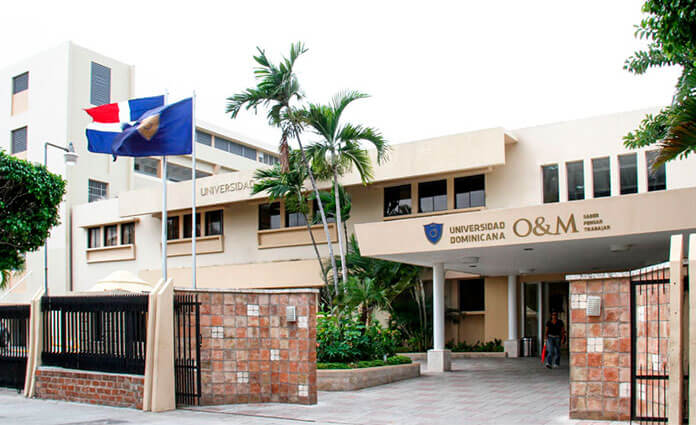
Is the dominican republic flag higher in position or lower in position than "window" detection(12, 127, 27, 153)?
lower

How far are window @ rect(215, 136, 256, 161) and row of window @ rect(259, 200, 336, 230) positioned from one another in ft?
74.2

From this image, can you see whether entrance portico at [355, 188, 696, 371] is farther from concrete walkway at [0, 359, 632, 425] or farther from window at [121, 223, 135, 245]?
window at [121, 223, 135, 245]

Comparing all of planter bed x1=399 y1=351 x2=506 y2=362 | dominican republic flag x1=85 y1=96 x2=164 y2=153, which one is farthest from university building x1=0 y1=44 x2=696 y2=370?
dominican republic flag x1=85 y1=96 x2=164 y2=153

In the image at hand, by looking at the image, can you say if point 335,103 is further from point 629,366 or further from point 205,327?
point 629,366

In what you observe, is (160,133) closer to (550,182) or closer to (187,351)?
(187,351)

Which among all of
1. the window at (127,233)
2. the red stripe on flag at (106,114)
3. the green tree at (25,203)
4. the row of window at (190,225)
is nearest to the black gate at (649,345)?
the red stripe on flag at (106,114)

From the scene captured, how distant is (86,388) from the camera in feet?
43.9

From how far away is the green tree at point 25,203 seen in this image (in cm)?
2080

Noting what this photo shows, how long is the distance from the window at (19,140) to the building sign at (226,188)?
16.3 m

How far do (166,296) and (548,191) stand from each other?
1356cm

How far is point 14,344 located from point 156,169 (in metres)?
30.5

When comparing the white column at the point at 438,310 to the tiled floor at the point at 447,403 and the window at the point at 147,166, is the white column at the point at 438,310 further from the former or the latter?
the window at the point at 147,166

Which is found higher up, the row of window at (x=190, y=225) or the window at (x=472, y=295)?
the row of window at (x=190, y=225)

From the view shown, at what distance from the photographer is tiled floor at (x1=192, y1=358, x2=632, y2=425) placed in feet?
37.0
